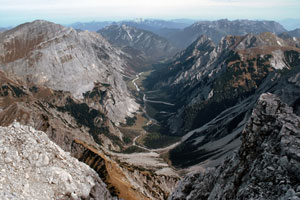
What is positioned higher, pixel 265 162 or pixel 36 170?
pixel 265 162

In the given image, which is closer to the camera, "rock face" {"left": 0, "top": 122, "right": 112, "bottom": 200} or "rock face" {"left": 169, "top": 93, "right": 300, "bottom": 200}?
"rock face" {"left": 169, "top": 93, "right": 300, "bottom": 200}

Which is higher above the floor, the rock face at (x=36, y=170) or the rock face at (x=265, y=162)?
the rock face at (x=265, y=162)

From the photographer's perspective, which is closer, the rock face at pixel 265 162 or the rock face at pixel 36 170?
the rock face at pixel 265 162

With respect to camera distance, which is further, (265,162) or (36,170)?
(36,170)

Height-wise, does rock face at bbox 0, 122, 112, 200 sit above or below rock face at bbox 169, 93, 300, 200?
below
